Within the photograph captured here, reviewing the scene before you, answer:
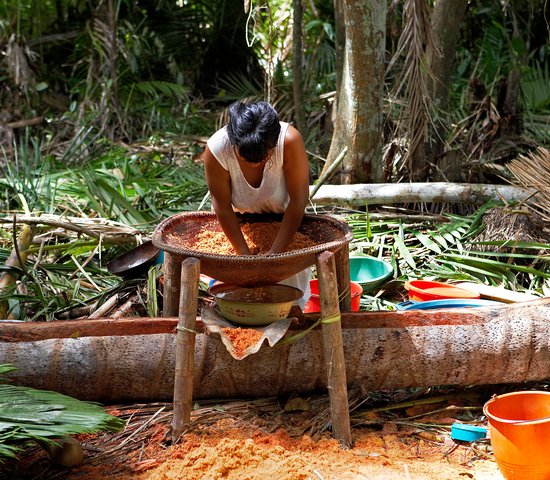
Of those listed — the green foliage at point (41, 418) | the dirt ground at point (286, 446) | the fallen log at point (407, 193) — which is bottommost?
the dirt ground at point (286, 446)

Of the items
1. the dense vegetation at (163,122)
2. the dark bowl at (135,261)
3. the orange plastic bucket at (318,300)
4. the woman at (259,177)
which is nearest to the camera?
the woman at (259,177)

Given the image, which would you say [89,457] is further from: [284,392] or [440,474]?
[440,474]

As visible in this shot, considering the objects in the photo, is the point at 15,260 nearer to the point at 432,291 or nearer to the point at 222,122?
the point at 432,291

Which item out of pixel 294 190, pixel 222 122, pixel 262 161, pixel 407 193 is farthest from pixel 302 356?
pixel 222 122

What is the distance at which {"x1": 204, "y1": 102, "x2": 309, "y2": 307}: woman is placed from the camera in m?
3.35

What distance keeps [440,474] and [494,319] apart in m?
0.87

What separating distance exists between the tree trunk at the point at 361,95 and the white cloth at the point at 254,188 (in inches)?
81.2

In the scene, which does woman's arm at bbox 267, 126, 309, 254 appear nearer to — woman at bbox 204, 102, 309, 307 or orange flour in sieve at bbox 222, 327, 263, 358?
woman at bbox 204, 102, 309, 307

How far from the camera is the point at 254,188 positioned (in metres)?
3.73

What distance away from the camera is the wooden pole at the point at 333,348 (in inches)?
128

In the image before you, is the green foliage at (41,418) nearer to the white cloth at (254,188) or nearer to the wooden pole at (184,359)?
the wooden pole at (184,359)

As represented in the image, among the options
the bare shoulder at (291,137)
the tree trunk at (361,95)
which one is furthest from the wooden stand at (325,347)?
the tree trunk at (361,95)

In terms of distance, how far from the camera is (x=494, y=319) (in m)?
3.65

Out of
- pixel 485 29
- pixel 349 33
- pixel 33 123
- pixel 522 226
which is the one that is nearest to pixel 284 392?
pixel 522 226
